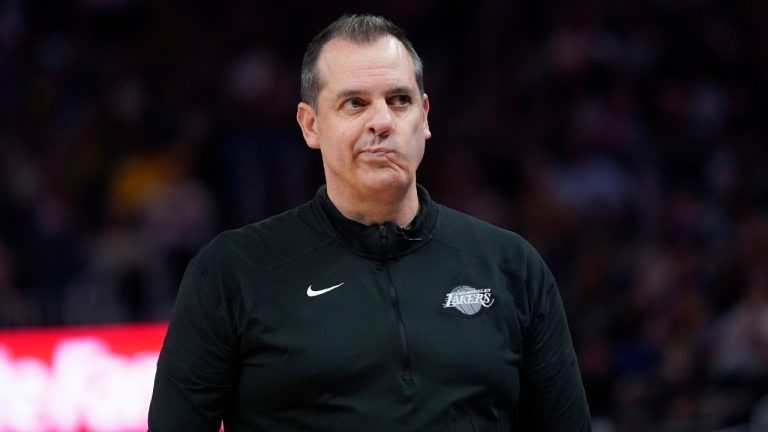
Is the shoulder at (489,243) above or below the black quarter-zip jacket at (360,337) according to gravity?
above

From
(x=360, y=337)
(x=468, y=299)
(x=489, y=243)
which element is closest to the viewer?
(x=360, y=337)

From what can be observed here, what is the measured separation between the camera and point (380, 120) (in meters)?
2.77

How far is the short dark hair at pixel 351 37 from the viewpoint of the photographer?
2879 millimetres

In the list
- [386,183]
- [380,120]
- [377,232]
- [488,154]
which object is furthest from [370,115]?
[488,154]

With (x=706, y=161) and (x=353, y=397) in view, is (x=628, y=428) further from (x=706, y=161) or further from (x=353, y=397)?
(x=353, y=397)

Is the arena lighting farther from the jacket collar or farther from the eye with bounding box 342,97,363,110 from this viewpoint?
the eye with bounding box 342,97,363,110

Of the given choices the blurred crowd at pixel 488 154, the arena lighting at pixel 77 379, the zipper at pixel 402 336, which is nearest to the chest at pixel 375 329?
the zipper at pixel 402 336

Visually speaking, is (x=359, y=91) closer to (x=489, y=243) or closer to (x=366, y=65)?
(x=366, y=65)

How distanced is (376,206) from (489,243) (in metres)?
0.27

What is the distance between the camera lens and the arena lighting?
22.0 ft

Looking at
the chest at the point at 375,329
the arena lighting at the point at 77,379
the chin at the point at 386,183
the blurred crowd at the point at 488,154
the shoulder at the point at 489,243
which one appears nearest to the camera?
the chest at the point at 375,329

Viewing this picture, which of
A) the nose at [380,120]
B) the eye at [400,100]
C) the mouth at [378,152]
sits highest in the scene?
the eye at [400,100]

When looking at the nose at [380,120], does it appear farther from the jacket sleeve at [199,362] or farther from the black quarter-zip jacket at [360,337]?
the jacket sleeve at [199,362]

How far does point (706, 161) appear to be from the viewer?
9.37m
